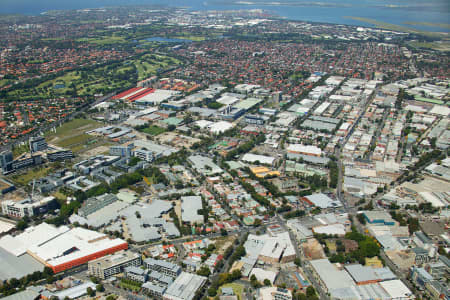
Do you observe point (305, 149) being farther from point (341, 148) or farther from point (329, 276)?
point (329, 276)

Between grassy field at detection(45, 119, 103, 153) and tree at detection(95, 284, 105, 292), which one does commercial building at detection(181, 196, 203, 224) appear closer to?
tree at detection(95, 284, 105, 292)

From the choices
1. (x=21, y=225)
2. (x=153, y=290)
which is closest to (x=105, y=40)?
(x=21, y=225)

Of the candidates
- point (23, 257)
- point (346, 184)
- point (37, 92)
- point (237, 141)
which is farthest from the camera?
point (37, 92)

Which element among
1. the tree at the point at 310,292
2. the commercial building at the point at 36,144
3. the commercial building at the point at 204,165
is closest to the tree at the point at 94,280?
the tree at the point at 310,292

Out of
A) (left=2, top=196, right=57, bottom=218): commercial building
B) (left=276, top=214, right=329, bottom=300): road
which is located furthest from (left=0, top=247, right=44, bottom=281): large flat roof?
(left=276, top=214, right=329, bottom=300): road

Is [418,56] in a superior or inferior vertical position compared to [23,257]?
superior

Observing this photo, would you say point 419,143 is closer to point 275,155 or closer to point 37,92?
point 275,155

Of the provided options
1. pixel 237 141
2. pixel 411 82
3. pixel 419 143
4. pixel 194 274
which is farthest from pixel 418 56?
pixel 194 274
